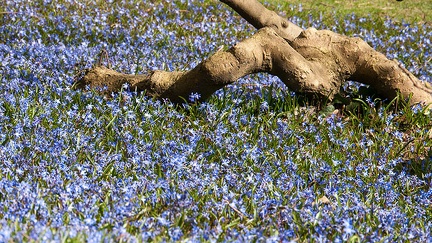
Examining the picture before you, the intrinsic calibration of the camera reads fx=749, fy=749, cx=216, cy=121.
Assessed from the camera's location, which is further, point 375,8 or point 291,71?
point 375,8

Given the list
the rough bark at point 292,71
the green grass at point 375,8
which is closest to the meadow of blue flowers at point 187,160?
the rough bark at point 292,71

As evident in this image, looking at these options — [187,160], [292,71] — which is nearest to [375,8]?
[292,71]

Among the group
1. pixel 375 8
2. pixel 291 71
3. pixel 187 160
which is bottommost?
pixel 187 160

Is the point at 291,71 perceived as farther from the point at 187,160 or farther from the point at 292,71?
the point at 187,160

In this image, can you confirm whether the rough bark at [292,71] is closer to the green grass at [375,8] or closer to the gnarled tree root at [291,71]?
the gnarled tree root at [291,71]

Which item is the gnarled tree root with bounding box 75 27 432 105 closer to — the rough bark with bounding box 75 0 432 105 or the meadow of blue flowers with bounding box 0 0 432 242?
the rough bark with bounding box 75 0 432 105
